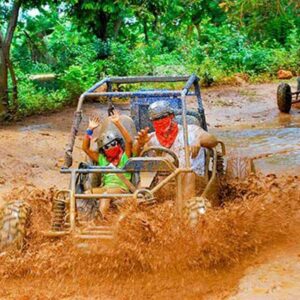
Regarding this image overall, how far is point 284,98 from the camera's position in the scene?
15.7 meters

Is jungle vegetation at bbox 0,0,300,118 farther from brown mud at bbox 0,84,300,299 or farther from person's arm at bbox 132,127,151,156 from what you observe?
brown mud at bbox 0,84,300,299

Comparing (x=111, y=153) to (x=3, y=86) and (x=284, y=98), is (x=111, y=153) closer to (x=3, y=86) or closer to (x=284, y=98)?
(x=3, y=86)

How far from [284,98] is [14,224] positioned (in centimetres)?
1115

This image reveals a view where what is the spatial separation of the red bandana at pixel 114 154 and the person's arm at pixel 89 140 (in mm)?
162

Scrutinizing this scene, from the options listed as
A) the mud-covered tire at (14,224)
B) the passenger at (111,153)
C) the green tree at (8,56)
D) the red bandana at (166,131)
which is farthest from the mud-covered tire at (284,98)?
the mud-covered tire at (14,224)

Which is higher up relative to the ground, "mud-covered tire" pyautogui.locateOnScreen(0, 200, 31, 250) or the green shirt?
the green shirt

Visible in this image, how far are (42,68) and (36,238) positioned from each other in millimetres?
18166

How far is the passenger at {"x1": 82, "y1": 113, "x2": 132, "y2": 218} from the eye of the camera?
5914mm

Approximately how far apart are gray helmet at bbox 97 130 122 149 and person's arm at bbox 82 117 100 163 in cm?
11

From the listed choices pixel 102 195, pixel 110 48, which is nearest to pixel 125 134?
pixel 102 195

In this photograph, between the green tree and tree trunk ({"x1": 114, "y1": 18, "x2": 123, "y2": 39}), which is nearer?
the green tree

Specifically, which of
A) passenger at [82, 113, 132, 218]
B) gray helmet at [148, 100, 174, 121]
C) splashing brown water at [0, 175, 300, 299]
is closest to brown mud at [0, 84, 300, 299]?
splashing brown water at [0, 175, 300, 299]

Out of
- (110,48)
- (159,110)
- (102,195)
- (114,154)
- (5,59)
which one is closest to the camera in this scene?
(102,195)

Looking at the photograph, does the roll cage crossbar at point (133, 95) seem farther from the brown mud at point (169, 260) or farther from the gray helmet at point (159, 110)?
the brown mud at point (169, 260)
